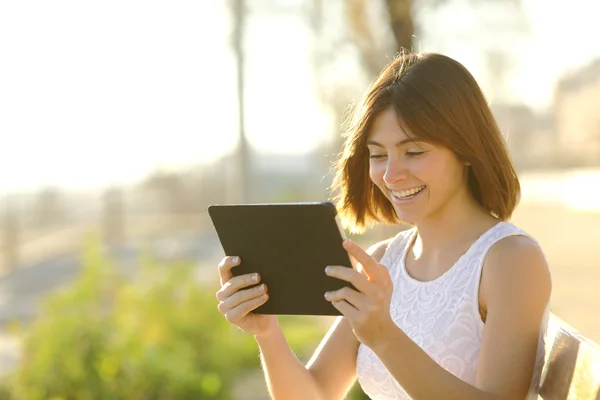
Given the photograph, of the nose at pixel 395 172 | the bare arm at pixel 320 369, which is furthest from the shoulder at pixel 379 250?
the nose at pixel 395 172

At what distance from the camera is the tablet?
81.9 inches

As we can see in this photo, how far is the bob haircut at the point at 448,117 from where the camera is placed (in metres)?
2.35

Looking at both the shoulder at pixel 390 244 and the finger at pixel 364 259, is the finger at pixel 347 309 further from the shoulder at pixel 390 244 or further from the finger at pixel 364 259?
the shoulder at pixel 390 244

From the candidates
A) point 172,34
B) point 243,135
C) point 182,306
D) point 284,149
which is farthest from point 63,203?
point 182,306

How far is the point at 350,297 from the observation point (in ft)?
6.68

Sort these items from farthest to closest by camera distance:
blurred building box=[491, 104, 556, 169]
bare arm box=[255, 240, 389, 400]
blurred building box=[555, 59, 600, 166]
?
1. blurred building box=[555, 59, 600, 166]
2. blurred building box=[491, 104, 556, 169]
3. bare arm box=[255, 240, 389, 400]

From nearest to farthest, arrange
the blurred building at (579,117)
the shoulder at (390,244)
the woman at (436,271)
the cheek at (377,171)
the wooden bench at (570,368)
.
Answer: the wooden bench at (570,368) < the woman at (436,271) < the cheek at (377,171) < the shoulder at (390,244) < the blurred building at (579,117)

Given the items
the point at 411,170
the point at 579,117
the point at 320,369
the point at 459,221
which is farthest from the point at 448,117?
the point at 579,117

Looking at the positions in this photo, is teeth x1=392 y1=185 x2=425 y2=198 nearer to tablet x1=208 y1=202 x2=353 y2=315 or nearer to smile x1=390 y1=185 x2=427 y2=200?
smile x1=390 y1=185 x2=427 y2=200

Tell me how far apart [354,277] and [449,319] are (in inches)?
18.6

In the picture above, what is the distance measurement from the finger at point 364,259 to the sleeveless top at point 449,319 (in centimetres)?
43

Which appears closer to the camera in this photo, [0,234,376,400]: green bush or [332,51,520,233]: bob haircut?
[332,51,520,233]: bob haircut

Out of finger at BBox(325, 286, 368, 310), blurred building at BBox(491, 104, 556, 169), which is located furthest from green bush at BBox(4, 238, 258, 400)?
blurred building at BBox(491, 104, 556, 169)

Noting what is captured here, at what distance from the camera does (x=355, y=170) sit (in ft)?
8.91
